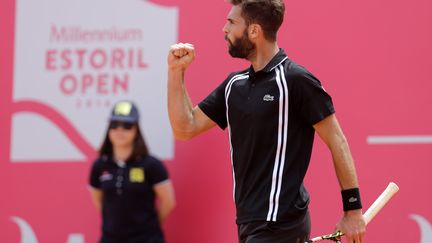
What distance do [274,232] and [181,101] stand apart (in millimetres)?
892

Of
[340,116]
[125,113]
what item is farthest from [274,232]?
[125,113]

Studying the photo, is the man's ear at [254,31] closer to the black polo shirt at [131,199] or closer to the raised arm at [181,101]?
the raised arm at [181,101]

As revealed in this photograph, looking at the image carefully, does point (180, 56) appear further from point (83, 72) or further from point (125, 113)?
point (83, 72)

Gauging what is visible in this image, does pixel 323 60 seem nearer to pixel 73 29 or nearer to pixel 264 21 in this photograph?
pixel 264 21

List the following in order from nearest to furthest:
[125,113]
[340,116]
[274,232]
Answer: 1. [274,232]
2. [340,116]
3. [125,113]

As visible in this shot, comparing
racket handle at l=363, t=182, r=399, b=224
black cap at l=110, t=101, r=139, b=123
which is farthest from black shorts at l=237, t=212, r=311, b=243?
black cap at l=110, t=101, r=139, b=123

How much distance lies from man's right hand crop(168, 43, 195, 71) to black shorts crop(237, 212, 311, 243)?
90cm

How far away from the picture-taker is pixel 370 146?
5.66 m

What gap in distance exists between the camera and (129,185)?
5.82 meters

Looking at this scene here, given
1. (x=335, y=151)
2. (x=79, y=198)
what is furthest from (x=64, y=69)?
(x=335, y=151)

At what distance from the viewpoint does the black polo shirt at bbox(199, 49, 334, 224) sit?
4211 mm

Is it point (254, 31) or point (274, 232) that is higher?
point (254, 31)

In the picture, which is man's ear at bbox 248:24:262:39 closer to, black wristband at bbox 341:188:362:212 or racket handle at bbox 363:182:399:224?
black wristband at bbox 341:188:362:212

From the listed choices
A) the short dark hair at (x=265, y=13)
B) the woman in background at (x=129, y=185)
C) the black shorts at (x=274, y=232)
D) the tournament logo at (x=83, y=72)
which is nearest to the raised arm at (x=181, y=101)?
the short dark hair at (x=265, y=13)
